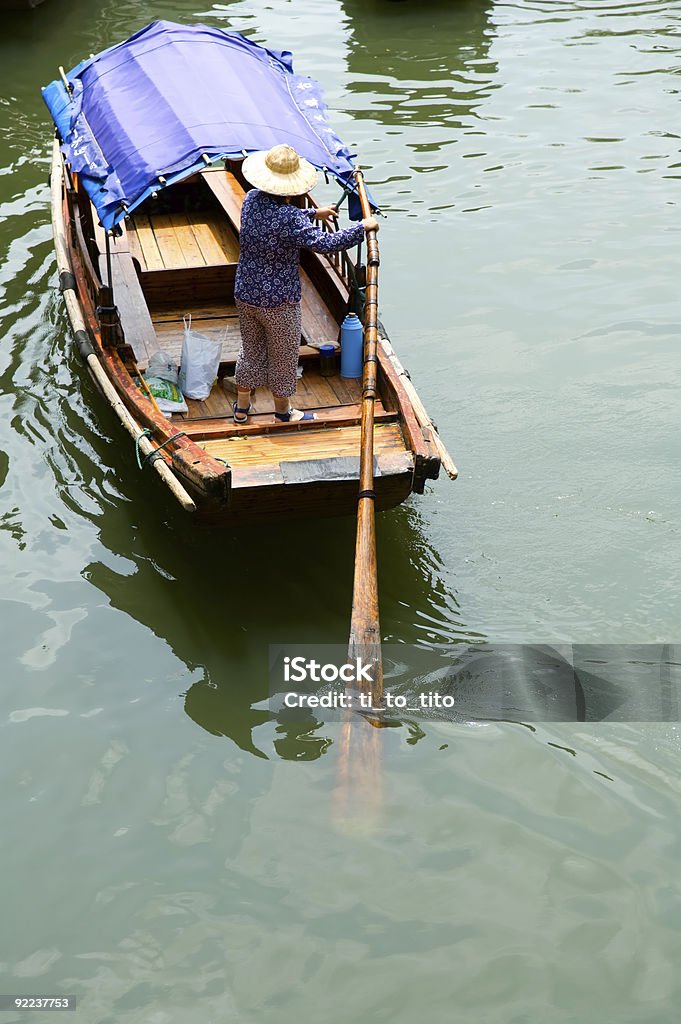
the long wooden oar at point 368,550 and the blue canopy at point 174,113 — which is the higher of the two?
the blue canopy at point 174,113

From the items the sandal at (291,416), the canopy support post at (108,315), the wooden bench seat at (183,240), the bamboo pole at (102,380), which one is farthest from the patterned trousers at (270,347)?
the wooden bench seat at (183,240)

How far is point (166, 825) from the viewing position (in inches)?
185

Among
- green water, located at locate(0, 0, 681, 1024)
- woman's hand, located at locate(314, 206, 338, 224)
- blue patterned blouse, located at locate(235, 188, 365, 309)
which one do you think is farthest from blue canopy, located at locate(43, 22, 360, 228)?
green water, located at locate(0, 0, 681, 1024)

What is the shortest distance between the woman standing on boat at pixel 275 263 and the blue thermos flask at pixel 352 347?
591mm

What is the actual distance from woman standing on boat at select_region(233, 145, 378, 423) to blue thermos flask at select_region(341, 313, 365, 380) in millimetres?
591

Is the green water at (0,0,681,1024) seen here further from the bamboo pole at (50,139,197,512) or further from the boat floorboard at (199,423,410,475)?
the bamboo pole at (50,139,197,512)

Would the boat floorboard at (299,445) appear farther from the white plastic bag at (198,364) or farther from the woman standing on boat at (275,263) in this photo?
the white plastic bag at (198,364)

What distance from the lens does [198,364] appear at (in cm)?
651

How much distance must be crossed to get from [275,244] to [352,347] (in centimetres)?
113

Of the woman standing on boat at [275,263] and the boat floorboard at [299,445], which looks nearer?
the woman standing on boat at [275,263]

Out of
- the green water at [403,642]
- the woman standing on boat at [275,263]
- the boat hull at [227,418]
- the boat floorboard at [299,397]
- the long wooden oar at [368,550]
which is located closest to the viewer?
the green water at [403,642]

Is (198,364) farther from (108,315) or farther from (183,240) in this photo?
(183,240)

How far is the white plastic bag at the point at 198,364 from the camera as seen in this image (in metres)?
6.45

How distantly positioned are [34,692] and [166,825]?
3.74 feet
